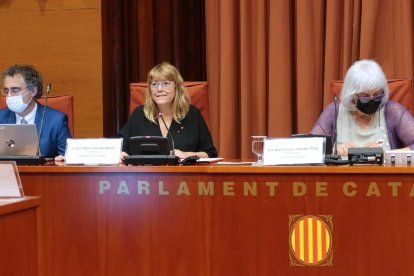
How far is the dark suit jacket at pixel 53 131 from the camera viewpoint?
3186 mm

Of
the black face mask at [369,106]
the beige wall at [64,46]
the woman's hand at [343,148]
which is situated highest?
the beige wall at [64,46]

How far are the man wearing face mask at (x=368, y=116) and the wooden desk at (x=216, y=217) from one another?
74cm

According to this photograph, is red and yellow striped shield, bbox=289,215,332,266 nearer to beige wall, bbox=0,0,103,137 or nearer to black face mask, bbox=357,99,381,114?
black face mask, bbox=357,99,381,114

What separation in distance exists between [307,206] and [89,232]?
2.56ft

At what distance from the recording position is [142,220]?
2322 mm

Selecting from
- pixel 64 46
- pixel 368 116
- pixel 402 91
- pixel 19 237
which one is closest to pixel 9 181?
pixel 19 237

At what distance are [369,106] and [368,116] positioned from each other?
4.6 inches

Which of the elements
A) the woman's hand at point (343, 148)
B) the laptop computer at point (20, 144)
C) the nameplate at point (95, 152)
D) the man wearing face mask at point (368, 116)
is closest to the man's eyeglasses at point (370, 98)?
the man wearing face mask at point (368, 116)

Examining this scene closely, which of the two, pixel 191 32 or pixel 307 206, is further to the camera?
pixel 191 32

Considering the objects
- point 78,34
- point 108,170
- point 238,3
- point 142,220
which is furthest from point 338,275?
point 78,34

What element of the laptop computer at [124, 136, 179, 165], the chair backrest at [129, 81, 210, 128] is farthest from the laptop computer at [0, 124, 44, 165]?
the chair backrest at [129, 81, 210, 128]

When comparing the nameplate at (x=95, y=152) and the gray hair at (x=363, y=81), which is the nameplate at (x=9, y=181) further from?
the gray hair at (x=363, y=81)

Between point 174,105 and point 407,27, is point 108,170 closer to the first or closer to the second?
point 174,105

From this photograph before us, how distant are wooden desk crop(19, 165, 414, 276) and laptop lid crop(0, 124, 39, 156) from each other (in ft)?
0.52
